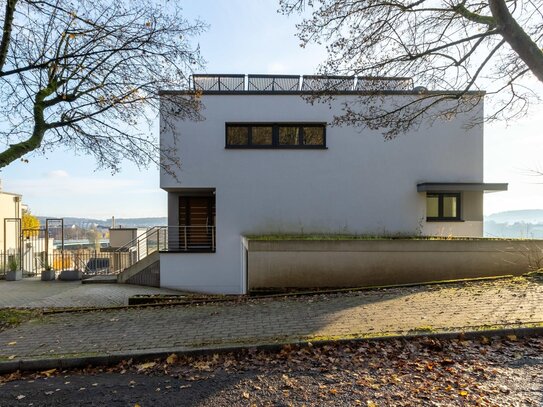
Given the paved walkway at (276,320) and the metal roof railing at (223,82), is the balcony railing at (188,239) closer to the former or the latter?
the metal roof railing at (223,82)

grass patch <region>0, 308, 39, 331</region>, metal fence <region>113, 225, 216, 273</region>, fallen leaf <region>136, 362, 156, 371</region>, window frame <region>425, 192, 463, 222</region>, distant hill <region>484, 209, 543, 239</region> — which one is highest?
window frame <region>425, 192, 463, 222</region>

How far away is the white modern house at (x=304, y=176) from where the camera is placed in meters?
13.2

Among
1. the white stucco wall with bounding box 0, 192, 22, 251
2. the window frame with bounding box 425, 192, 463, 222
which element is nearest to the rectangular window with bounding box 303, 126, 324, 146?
the window frame with bounding box 425, 192, 463, 222

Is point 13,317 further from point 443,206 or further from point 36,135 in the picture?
point 443,206

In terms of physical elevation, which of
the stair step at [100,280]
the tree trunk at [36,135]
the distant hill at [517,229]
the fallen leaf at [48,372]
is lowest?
the stair step at [100,280]

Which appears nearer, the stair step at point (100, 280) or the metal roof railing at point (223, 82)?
the metal roof railing at point (223, 82)

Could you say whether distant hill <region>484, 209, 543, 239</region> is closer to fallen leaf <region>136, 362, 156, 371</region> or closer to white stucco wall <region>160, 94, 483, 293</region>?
white stucco wall <region>160, 94, 483, 293</region>

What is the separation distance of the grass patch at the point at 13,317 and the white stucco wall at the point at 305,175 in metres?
6.53

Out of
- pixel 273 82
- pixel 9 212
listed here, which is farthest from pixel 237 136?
pixel 9 212

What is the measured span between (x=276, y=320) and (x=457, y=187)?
10.5 meters

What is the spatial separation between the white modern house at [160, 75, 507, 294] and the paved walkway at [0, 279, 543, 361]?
18.6 feet

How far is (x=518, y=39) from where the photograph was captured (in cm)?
621

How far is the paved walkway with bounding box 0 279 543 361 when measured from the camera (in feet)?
16.6

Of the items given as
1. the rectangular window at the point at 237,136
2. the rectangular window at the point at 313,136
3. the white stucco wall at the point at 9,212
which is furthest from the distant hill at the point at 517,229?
the white stucco wall at the point at 9,212
